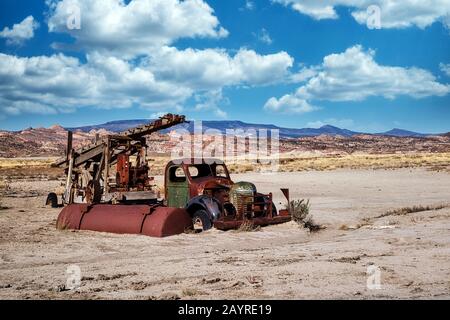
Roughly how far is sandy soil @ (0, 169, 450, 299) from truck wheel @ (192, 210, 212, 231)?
268 mm

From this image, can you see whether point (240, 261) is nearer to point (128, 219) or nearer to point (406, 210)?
point (128, 219)

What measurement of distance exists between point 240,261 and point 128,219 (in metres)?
4.37

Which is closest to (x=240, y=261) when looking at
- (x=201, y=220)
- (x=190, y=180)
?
(x=201, y=220)

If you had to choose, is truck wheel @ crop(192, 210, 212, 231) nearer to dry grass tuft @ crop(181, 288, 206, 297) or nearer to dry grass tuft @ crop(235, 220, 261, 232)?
dry grass tuft @ crop(235, 220, 261, 232)

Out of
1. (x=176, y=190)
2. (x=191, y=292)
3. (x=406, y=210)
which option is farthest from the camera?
(x=406, y=210)

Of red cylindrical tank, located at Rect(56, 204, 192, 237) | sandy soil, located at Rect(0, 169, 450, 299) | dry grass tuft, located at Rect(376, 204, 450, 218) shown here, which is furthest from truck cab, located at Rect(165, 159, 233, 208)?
dry grass tuft, located at Rect(376, 204, 450, 218)

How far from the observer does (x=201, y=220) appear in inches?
488

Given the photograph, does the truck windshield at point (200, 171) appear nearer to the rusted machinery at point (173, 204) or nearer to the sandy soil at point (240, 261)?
the rusted machinery at point (173, 204)

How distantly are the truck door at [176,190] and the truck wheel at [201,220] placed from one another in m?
0.85

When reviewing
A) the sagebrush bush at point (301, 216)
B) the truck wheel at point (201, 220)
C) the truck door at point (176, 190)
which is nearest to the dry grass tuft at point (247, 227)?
the truck wheel at point (201, 220)

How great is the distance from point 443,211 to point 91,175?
12.4 metres

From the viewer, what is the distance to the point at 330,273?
7680mm
